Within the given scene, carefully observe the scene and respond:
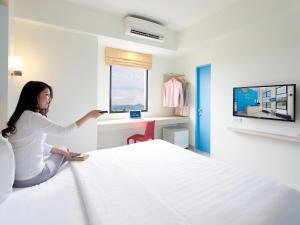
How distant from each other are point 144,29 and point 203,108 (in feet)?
6.77

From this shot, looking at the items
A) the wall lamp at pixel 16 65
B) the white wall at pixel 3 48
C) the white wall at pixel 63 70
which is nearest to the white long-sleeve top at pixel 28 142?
the white wall at pixel 3 48

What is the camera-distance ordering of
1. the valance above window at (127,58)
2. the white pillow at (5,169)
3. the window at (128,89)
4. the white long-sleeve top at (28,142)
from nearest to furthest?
1. the white pillow at (5,169)
2. the white long-sleeve top at (28,142)
3. the valance above window at (127,58)
4. the window at (128,89)

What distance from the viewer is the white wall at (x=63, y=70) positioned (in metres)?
2.44

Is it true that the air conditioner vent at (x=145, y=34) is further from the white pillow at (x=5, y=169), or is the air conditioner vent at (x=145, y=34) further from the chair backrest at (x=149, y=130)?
the white pillow at (x=5, y=169)

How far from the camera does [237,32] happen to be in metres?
2.70

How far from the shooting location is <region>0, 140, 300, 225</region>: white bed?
2.87 feet

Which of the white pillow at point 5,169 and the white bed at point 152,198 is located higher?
the white pillow at point 5,169

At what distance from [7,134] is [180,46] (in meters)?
3.32

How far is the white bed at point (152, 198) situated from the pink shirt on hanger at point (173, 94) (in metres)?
2.62

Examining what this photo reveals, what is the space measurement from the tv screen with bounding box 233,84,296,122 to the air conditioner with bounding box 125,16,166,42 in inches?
68.5

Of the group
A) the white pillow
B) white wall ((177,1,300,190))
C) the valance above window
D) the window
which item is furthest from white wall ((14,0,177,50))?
the white pillow

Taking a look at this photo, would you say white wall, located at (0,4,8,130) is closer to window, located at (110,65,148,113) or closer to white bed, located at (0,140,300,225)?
white bed, located at (0,140,300,225)

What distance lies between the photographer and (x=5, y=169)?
101cm

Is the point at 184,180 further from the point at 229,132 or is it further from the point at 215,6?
the point at 215,6
